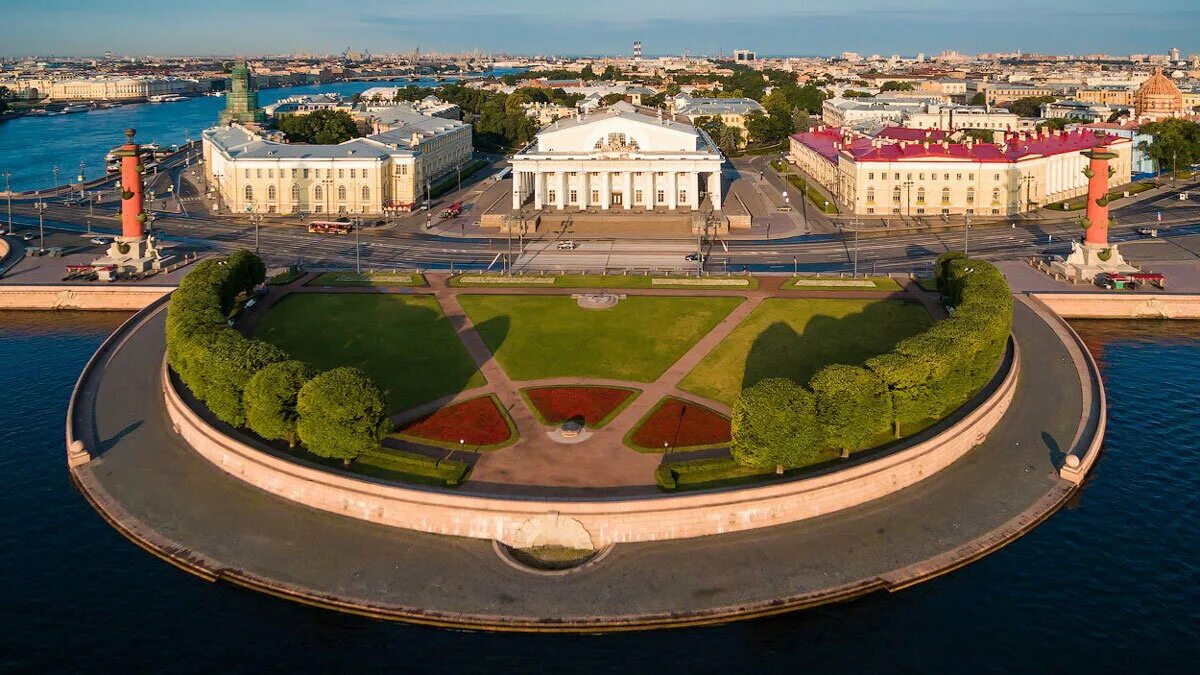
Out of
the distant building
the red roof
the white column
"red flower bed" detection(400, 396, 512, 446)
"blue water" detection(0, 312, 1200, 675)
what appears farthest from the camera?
the distant building

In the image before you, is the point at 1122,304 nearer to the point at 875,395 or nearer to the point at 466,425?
the point at 875,395

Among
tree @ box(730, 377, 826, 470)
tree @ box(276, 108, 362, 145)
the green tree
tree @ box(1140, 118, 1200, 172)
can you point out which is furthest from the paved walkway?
tree @ box(1140, 118, 1200, 172)

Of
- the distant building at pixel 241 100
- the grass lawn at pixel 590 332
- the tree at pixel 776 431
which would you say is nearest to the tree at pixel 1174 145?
the grass lawn at pixel 590 332

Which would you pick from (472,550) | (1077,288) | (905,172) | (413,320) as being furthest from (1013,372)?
(905,172)

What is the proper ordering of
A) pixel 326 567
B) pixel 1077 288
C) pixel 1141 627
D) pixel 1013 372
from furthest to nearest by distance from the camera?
pixel 1077 288
pixel 1013 372
pixel 326 567
pixel 1141 627

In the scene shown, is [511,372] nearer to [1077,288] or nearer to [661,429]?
[661,429]

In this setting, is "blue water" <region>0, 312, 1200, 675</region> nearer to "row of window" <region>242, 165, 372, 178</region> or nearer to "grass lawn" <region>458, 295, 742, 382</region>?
"grass lawn" <region>458, 295, 742, 382</region>
